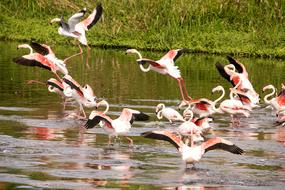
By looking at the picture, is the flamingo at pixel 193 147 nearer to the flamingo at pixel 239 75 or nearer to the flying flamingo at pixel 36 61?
the flamingo at pixel 239 75

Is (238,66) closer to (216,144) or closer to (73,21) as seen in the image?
(73,21)

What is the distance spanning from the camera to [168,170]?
11.2 metres

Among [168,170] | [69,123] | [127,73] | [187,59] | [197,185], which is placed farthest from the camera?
[187,59]

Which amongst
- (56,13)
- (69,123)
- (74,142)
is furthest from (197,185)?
(56,13)

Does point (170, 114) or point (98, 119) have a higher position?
point (170, 114)

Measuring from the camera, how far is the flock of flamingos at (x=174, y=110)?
1134 centimetres

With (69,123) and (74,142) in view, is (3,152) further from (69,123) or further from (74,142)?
(69,123)

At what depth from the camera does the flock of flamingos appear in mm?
11336

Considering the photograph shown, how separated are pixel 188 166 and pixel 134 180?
1.12 m

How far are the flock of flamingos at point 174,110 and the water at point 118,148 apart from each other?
22 cm

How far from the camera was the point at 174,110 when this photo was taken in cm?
1466

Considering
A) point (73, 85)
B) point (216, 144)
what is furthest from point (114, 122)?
point (73, 85)

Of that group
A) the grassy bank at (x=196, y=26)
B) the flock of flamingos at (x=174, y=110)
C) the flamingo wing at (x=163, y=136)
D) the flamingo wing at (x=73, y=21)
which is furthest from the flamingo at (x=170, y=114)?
the grassy bank at (x=196, y=26)

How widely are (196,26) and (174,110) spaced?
12.7 m
